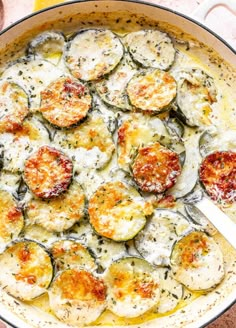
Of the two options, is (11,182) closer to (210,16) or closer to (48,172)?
(48,172)

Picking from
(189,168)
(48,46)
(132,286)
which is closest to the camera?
(132,286)

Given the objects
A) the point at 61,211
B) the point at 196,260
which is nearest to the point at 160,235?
the point at 196,260

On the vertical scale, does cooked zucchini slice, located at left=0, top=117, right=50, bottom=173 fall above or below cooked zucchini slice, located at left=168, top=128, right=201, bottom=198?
below

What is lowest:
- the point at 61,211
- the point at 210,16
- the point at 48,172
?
the point at 61,211

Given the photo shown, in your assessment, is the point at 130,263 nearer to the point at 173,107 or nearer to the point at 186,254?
the point at 186,254

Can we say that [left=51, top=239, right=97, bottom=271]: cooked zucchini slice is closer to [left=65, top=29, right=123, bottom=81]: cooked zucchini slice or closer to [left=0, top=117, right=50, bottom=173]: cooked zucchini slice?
[left=0, top=117, right=50, bottom=173]: cooked zucchini slice

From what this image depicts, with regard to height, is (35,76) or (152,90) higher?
(152,90)

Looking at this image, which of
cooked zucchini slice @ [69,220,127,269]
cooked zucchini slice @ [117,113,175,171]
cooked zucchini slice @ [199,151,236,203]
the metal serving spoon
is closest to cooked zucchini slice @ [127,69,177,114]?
cooked zucchini slice @ [117,113,175,171]
